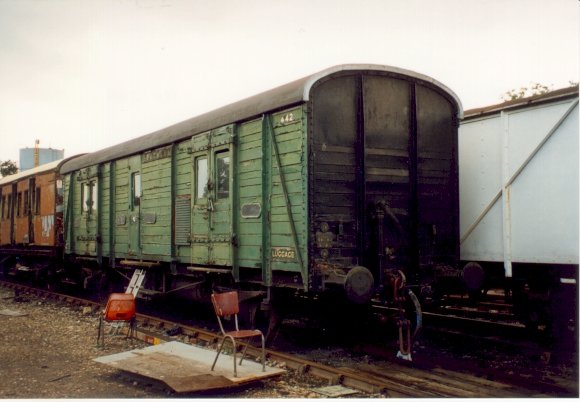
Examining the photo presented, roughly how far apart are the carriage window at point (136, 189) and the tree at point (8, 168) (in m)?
43.2

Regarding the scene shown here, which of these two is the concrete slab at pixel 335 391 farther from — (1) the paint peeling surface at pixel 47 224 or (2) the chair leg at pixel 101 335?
(1) the paint peeling surface at pixel 47 224

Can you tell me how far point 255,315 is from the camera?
8.00 meters

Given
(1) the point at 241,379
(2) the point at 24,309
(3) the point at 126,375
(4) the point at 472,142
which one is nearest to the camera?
(1) the point at 241,379

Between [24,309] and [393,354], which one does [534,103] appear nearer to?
[393,354]

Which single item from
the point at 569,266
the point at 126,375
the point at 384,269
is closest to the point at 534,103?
the point at 569,266

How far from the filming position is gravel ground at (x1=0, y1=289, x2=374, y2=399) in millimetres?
5906

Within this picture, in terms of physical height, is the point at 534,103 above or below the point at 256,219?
above

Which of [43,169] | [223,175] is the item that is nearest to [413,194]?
[223,175]

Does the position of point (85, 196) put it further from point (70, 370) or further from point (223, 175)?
point (70, 370)

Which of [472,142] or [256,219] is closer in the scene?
[256,219]

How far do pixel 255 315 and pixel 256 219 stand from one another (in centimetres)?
144

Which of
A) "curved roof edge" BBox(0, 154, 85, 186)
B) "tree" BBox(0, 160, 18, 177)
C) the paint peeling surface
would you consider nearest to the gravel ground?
the paint peeling surface

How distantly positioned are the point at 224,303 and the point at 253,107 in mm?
2725

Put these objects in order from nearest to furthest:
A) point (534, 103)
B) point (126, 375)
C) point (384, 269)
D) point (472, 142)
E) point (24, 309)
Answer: point (126, 375) < point (384, 269) < point (534, 103) < point (472, 142) < point (24, 309)
